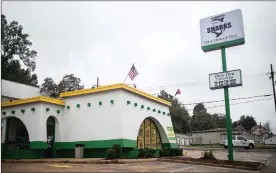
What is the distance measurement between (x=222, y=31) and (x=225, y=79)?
3.31m

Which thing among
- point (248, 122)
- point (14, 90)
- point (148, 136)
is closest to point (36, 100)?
point (148, 136)

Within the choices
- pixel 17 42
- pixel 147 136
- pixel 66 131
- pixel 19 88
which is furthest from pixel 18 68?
pixel 147 136

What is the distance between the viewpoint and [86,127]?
20156mm

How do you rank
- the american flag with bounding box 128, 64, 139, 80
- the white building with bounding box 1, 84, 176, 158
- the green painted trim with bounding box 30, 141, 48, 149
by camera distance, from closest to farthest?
the white building with bounding box 1, 84, 176, 158, the green painted trim with bounding box 30, 141, 48, 149, the american flag with bounding box 128, 64, 139, 80

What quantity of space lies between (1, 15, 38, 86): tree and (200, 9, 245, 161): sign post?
30.4 m

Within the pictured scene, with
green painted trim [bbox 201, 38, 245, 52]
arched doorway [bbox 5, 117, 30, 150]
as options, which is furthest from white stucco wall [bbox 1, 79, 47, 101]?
green painted trim [bbox 201, 38, 245, 52]

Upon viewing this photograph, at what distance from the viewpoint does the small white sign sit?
17625 millimetres

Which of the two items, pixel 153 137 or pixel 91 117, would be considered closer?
pixel 91 117

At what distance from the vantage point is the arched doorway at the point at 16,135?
70.2 ft

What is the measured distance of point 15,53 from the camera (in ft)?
137

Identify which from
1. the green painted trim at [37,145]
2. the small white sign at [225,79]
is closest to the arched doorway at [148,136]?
the small white sign at [225,79]

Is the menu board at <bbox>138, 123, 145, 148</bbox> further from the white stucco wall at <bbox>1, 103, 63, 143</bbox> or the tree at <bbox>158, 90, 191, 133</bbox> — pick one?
the tree at <bbox>158, 90, 191, 133</bbox>

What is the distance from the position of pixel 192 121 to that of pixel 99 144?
70.5 m

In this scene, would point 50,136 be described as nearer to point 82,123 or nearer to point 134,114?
point 82,123
